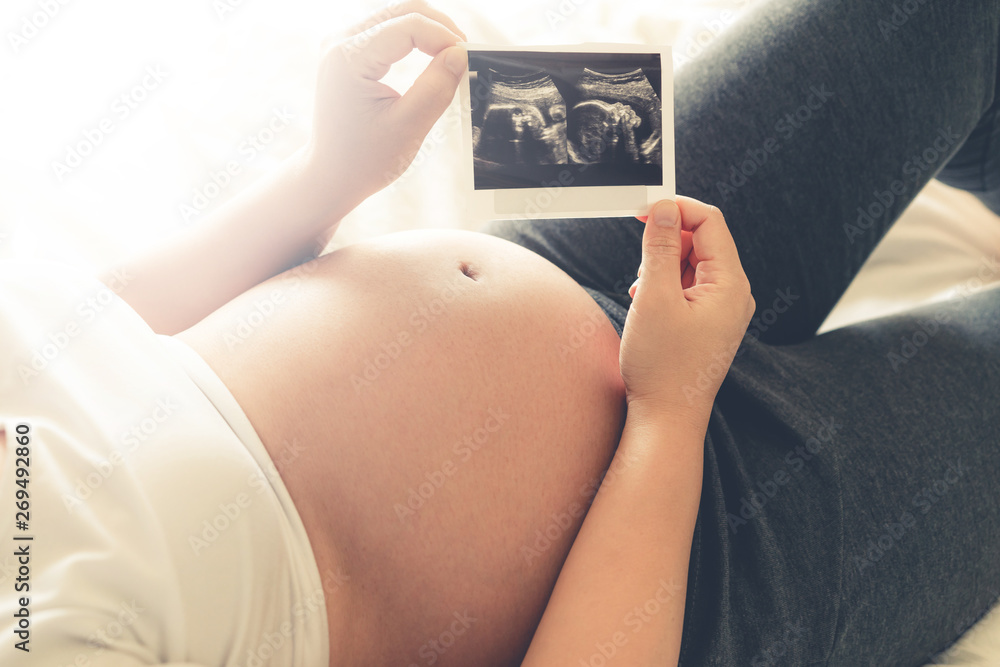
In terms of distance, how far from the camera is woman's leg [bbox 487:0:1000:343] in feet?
2.68

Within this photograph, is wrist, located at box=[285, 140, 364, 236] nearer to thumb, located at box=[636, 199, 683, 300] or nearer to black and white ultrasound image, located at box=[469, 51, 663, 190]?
black and white ultrasound image, located at box=[469, 51, 663, 190]

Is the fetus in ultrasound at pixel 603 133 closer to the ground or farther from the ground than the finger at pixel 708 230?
farther from the ground

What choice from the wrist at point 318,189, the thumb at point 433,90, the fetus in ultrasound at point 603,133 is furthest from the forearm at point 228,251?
the fetus in ultrasound at point 603,133

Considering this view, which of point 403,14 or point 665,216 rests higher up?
point 403,14

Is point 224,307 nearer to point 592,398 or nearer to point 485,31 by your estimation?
point 592,398

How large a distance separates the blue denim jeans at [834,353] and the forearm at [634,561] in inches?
2.9

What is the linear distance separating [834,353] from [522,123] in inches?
20.2

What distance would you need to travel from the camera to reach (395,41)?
0.65 metres

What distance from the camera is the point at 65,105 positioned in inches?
45.4

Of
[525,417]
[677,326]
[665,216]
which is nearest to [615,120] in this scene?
[665,216]

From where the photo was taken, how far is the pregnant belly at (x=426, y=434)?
619mm

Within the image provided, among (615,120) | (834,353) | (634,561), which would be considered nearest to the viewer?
(634,561)

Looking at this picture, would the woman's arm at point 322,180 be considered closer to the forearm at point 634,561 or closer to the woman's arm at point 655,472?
the woman's arm at point 655,472

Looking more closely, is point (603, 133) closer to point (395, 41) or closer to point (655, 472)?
point (395, 41)
